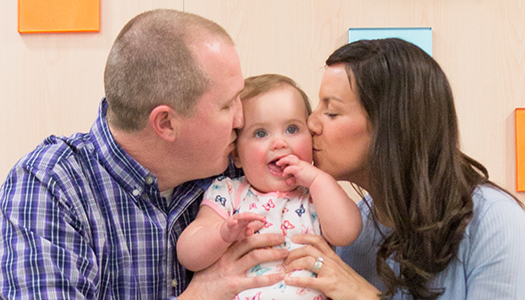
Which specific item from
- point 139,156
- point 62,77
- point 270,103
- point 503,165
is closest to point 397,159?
point 270,103

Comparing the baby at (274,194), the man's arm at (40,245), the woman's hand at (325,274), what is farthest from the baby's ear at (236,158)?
the man's arm at (40,245)

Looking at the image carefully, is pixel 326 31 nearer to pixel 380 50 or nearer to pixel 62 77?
pixel 380 50

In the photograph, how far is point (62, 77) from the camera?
71.2 inches

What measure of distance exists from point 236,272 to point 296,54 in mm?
840

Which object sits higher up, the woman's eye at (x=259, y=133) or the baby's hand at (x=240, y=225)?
the woman's eye at (x=259, y=133)

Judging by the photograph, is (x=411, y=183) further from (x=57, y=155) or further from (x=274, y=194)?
(x=57, y=155)

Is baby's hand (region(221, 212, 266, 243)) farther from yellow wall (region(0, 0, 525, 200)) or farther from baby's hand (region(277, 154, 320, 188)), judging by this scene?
yellow wall (region(0, 0, 525, 200))

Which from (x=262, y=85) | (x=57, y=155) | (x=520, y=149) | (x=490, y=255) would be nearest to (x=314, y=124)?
(x=262, y=85)

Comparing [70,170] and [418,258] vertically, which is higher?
[70,170]

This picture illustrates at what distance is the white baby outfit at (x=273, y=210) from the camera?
1.18 metres

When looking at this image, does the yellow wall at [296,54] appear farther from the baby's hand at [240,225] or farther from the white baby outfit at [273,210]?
the baby's hand at [240,225]

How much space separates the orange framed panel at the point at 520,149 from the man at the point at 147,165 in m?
0.97

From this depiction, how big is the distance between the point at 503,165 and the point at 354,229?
2.68 feet

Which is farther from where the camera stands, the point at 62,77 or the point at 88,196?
the point at 62,77
